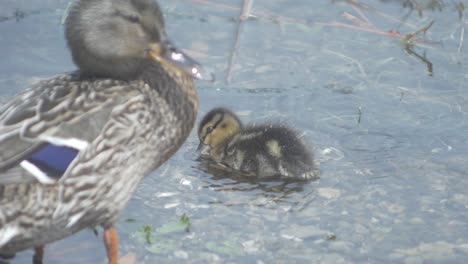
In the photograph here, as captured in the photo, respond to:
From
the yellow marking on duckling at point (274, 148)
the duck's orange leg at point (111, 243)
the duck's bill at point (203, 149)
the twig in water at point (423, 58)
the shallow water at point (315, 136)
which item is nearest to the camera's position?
the duck's orange leg at point (111, 243)

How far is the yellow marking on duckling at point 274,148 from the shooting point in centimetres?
531

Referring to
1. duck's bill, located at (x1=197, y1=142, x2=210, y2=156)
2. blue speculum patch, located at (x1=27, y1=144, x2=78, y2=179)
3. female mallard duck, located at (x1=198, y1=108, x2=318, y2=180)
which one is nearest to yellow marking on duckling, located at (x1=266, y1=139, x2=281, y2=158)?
female mallard duck, located at (x1=198, y1=108, x2=318, y2=180)

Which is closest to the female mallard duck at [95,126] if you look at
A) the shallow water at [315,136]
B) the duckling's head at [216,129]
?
the shallow water at [315,136]

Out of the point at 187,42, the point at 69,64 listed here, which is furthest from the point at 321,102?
the point at 69,64

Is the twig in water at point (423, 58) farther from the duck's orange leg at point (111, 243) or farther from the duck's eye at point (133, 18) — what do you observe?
the duck's orange leg at point (111, 243)

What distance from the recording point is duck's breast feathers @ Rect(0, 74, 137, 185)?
3908 millimetres

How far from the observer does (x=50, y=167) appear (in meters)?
3.94

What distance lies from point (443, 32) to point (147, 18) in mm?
2976

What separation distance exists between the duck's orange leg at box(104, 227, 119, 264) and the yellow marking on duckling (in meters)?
1.29

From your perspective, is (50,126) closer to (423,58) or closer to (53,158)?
(53,158)

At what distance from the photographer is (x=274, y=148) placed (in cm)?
534

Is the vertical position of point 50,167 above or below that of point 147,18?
below

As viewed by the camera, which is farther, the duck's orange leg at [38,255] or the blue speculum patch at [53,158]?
the duck's orange leg at [38,255]

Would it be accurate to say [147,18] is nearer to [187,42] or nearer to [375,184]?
[375,184]
